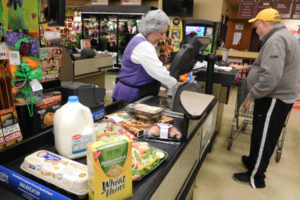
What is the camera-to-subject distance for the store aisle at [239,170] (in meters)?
2.66

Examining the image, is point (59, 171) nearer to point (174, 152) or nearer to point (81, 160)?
point (81, 160)

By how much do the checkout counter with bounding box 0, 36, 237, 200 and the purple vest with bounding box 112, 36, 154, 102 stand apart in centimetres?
41

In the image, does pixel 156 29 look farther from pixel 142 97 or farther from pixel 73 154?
pixel 73 154

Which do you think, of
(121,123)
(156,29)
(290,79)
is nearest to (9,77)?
(121,123)

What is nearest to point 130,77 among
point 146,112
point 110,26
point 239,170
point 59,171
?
point 146,112

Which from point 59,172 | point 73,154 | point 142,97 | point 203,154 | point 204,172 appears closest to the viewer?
point 59,172

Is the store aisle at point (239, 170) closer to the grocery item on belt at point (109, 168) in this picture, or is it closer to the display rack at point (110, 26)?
the grocery item on belt at point (109, 168)

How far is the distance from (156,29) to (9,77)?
140 centimetres

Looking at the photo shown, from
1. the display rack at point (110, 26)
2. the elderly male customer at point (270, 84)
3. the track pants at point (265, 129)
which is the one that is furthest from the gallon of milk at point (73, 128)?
the display rack at point (110, 26)

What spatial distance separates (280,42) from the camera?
2.27 meters

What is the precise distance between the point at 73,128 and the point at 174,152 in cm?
57

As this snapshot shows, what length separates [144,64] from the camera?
6.97 feet

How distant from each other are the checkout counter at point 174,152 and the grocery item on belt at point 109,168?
0.41 feet

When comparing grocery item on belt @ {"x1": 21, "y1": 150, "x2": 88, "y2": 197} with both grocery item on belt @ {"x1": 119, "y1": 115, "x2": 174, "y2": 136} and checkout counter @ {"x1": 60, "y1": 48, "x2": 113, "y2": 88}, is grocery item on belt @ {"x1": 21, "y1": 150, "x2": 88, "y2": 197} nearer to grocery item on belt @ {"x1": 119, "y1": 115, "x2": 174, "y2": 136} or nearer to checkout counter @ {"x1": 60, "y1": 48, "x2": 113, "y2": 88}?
grocery item on belt @ {"x1": 119, "y1": 115, "x2": 174, "y2": 136}
